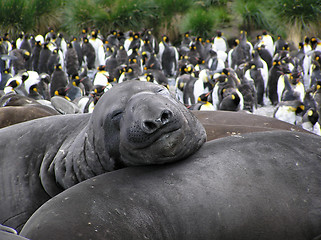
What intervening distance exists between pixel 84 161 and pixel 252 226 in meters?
0.94

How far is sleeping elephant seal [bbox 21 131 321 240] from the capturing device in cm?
228

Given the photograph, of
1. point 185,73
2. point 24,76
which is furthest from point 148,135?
point 185,73

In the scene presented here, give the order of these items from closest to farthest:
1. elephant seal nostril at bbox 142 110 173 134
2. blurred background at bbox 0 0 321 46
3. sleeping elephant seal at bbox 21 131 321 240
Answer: sleeping elephant seal at bbox 21 131 321 240 < elephant seal nostril at bbox 142 110 173 134 < blurred background at bbox 0 0 321 46

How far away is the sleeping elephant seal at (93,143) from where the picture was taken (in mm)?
2529

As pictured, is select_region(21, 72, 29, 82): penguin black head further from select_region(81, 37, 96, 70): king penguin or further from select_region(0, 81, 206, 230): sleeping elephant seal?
select_region(0, 81, 206, 230): sleeping elephant seal

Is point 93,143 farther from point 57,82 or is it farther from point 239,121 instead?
point 57,82

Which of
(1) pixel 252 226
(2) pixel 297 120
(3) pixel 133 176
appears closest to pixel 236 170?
(1) pixel 252 226

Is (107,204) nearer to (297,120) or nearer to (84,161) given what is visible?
(84,161)

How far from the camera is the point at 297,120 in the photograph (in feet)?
31.7

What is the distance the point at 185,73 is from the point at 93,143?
480 inches

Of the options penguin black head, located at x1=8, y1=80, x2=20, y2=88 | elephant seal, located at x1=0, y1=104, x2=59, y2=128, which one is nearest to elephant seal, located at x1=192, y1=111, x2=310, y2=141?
elephant seal, located at x1=0, y1=104, x2=59, y2=128

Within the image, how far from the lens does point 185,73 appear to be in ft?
48.8

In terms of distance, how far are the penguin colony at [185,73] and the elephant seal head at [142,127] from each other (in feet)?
16.0

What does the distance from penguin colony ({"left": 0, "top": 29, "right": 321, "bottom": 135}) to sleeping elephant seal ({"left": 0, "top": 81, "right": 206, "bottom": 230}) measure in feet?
14.0
